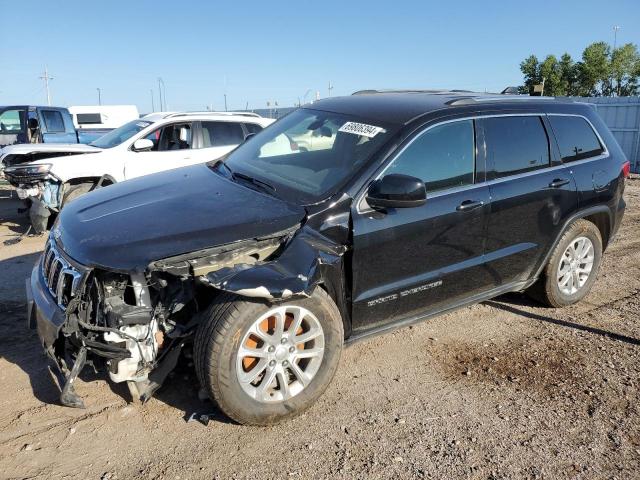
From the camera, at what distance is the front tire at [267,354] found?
2.82 meters

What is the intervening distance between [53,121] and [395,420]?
12707mm

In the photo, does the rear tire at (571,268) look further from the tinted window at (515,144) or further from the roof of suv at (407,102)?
the roof of suv at (407,102)

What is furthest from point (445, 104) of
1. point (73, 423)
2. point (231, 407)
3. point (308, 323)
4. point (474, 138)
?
point (73, 423)

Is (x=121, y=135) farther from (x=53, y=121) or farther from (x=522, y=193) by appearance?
(x=522, y=193)

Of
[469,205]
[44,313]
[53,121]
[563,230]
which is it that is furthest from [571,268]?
[53,121]

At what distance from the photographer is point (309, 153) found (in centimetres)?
394

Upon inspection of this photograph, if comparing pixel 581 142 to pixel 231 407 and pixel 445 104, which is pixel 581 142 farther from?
pixel 231 407

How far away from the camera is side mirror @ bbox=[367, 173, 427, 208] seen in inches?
126

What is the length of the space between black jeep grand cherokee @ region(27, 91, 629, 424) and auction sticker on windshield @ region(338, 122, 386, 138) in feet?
0.04

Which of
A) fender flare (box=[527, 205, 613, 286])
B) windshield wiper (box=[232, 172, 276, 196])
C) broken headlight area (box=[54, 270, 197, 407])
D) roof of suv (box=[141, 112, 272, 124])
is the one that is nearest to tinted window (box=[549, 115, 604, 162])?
fender flare (box=[527, 205, 613, 286])

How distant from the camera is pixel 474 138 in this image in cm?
386

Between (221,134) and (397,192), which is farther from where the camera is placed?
(221,134)

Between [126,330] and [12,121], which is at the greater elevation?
[12,121]

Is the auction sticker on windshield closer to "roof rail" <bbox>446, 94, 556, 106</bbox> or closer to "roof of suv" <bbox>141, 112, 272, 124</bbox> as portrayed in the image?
"roof rail" <bbox>446, 94, 556, 106</bbox>
